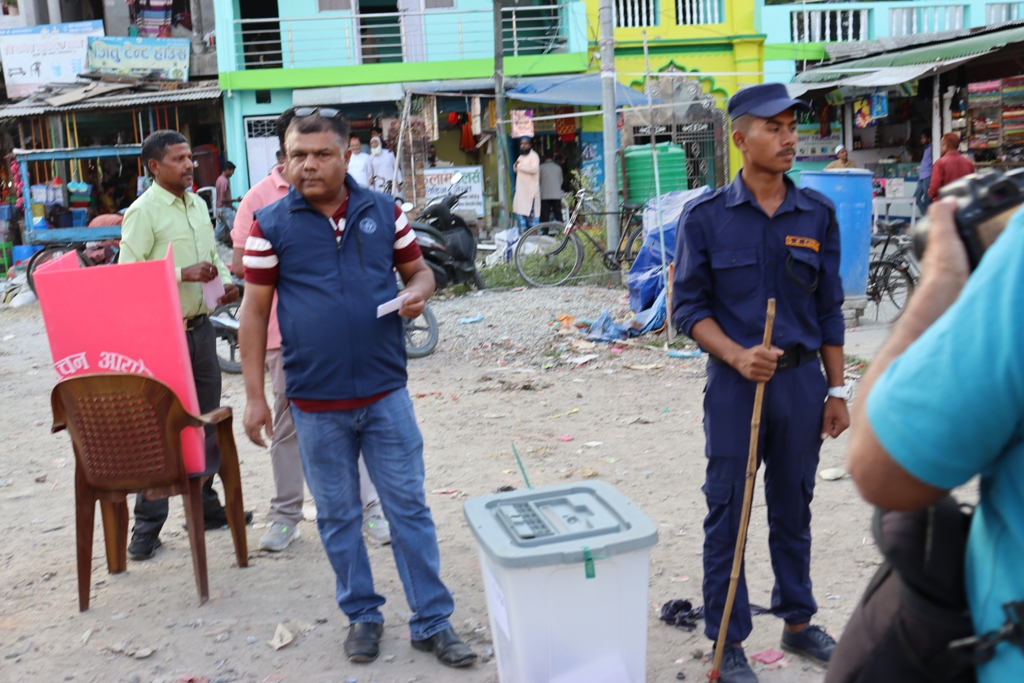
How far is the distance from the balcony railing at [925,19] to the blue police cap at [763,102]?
19653 mm

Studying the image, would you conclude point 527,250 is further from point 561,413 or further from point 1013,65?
point 1013,65

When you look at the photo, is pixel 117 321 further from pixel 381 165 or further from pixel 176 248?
pixel 381 165

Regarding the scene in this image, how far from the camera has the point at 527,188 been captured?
17.2 metres

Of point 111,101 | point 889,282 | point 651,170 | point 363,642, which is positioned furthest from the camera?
point 111,101

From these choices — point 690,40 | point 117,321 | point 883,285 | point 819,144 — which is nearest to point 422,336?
point 883,285

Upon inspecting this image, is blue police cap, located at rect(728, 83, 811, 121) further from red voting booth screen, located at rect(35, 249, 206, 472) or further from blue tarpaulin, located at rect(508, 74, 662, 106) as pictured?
blue tarpaulin, located at rect(508, 74, 662, 106)

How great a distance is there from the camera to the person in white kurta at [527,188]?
17.1m

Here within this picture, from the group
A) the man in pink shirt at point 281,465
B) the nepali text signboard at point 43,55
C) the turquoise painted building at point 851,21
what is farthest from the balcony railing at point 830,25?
the man in pink shirt at point 281,465

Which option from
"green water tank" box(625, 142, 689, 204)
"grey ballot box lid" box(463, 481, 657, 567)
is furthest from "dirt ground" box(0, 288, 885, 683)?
"green water tank" box(625, 142, 689, 204)

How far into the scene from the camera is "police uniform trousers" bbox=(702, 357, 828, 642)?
3168 millimetres

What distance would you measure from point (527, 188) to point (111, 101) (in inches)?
351

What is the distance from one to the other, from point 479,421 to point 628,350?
246 centimetres

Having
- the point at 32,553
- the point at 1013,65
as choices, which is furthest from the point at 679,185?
the point at 32,553

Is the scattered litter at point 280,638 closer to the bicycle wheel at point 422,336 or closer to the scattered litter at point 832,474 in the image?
the scattered litter at point 832,474
